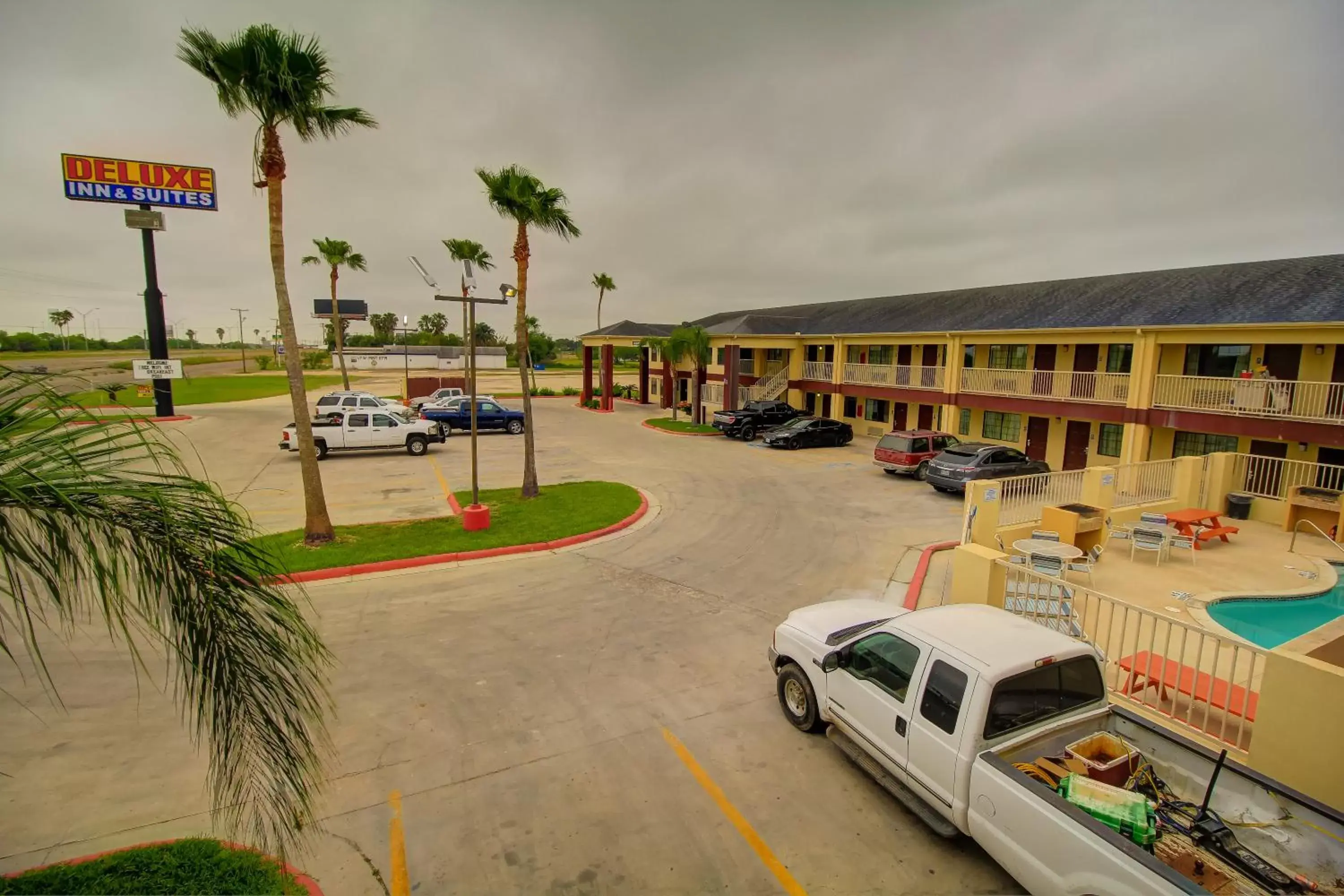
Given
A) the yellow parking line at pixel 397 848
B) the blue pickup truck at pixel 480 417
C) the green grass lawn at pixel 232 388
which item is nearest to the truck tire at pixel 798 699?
the yellow parking line at pixel 397 848

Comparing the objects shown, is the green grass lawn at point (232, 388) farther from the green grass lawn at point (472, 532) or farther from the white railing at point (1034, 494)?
the white railing at point (1034, 494)

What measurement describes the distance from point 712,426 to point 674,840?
29680 mm

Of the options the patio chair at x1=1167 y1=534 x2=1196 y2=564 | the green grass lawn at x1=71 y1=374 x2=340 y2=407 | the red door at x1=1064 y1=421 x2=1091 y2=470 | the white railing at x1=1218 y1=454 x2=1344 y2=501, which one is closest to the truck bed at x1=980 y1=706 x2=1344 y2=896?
the patio chair at x1=1167 y1=534 x2=1196 y2=564

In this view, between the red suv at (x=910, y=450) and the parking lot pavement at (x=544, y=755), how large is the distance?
1090 centimetres

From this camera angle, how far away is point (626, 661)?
8125 mm

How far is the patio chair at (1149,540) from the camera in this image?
39.5 feet

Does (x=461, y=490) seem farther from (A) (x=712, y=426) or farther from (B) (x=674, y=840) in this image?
(A) (x=712, y=426)

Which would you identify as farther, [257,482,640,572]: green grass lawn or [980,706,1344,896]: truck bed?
[257,482,640,572]: green grass lawn

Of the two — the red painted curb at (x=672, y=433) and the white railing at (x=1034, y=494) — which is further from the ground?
the white railing at (x=1034, y=494)

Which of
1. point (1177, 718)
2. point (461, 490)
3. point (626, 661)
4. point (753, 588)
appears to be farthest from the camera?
point (461, 490)

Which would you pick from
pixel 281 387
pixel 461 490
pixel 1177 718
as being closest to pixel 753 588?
pixel 1177 718

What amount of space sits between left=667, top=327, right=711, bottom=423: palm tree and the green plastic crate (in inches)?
1239

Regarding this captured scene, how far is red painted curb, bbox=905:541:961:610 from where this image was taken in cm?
1061

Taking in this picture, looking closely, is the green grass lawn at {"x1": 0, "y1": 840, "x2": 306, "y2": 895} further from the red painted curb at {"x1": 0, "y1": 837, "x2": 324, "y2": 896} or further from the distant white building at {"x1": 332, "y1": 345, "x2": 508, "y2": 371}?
the distant white building at {"x1": 332, "y1": 345, "x2": 508, "y2": 371}
